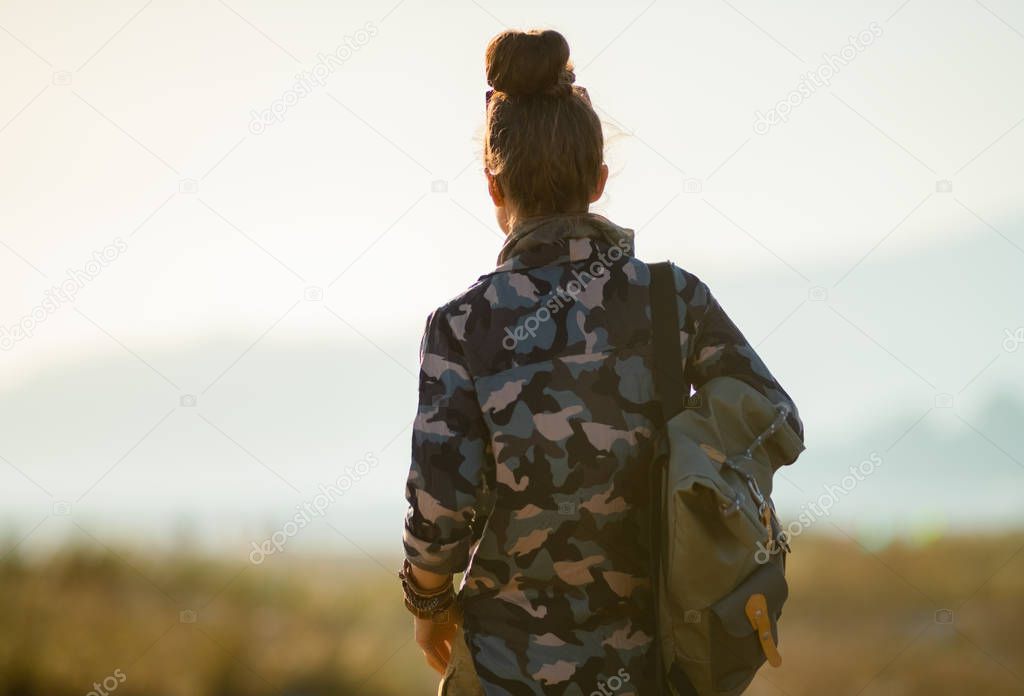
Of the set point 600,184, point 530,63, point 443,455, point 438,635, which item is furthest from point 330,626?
point 530,63

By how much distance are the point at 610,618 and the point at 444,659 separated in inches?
14.9

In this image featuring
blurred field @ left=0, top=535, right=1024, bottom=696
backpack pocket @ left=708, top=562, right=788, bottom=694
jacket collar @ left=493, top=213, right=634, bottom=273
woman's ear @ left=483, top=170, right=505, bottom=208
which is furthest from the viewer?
blurred field @ left=0, top=535, right=1024, bottom=696

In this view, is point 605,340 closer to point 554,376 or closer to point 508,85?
point 554,376

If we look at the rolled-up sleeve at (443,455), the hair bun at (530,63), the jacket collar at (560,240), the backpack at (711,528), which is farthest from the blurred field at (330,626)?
the hair bun at (530,63)

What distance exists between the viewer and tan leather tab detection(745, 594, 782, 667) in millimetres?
1831

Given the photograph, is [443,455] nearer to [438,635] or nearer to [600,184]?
[438,635]

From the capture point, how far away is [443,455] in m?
1.91

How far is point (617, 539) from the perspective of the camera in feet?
6.30

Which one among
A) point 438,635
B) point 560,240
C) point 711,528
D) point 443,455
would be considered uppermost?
point 560,240

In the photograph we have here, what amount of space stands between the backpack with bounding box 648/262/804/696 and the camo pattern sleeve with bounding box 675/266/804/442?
0.03 meters

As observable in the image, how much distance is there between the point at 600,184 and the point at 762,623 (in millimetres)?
856

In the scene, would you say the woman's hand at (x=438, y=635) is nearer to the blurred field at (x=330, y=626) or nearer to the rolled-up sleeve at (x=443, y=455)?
the rolled-up sleeve at (x=443, y=455)

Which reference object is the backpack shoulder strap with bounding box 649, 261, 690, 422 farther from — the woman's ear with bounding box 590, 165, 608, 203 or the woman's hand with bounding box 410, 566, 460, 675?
the woman's hand with bounding box 410, 566, 460, 675

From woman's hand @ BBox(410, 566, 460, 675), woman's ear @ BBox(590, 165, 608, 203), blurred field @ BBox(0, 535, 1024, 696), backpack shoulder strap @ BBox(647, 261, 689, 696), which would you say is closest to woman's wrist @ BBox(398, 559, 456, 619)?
woman's hand @ BBox(410, 566, 460, 675)
